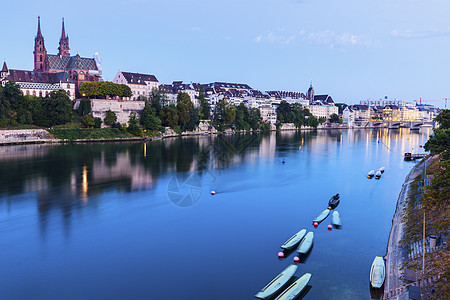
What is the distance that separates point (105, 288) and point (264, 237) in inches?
304

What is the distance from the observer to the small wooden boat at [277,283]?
38.7 feet

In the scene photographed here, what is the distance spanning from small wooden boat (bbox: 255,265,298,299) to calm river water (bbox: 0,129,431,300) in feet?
1.96

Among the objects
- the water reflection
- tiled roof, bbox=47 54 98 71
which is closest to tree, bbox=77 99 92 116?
the water reflection

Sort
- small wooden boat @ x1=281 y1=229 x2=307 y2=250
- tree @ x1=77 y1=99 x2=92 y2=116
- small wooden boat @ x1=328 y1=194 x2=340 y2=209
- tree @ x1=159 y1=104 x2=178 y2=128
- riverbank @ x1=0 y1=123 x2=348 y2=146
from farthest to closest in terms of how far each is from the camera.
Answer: tree @ x1=159 y1=104 x2=178 y2=128
tree @ x1=77 y1=99 x2=92 y2=116
riverbank @ x1=0 y1=123 x2=348 y2=146
small wooden boat @ x1=328 y1=194 x2=340 y2=209
small wooden boat @ x1=281 y1=229 x2=307 y2=250

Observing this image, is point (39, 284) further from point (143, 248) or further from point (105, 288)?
point (143, 248)

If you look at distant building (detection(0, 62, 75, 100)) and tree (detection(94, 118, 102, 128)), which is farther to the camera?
distant building (detection(0, 62, 75, 100))

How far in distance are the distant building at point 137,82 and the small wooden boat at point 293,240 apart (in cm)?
5919

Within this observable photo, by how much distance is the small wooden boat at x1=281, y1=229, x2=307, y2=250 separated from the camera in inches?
620

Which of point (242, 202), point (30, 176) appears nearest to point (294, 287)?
point (242, 202)

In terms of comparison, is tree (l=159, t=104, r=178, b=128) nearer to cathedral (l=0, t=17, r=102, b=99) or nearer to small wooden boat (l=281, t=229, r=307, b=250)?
cathedral (l=0, t=17, r=102, b=99)

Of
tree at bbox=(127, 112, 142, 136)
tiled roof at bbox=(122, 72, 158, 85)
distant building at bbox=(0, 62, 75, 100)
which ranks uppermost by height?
tiled roof at bbox=(122, 72, 158, 85)

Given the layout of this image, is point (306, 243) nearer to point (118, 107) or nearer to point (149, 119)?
point (149, 119)

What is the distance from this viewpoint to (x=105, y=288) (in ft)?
42.2

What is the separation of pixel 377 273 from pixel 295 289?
127 inches
